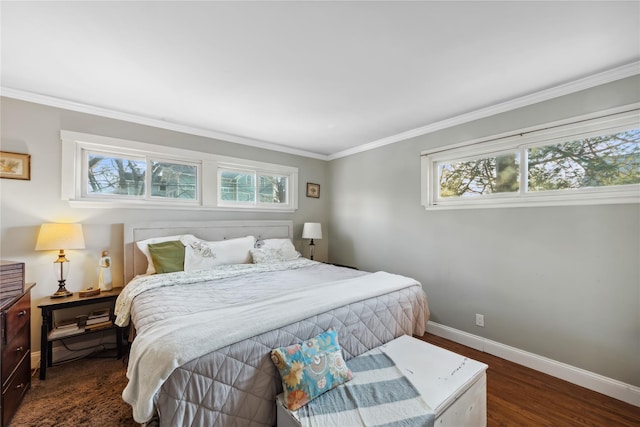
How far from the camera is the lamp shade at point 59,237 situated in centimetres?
220

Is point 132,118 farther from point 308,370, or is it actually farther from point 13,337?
point 308,370

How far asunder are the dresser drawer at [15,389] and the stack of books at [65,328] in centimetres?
22

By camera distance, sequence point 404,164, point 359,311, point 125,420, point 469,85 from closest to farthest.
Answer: point 125,420 < point 359,311 < point 469,85 < point 404,164

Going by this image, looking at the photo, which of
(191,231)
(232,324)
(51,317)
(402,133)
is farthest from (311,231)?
(51,317)

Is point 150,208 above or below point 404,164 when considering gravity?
below

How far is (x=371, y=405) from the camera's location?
126cm

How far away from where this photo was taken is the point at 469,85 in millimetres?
2180

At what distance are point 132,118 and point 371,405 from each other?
3.33m

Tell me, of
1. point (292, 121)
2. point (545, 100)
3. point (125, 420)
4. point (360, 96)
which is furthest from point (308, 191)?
point (125, 420)

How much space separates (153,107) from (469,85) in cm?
293

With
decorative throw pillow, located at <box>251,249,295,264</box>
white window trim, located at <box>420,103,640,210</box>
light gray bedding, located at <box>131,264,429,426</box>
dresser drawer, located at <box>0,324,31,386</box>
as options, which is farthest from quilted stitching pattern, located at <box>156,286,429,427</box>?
white window trim, located at <box>420,103,640,210</box>

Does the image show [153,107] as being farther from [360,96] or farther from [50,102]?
[360,96]

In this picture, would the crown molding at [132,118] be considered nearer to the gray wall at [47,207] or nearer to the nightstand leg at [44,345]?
the gray wall at [47,207]

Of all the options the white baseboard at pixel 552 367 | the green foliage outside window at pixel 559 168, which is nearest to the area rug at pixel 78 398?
the white baseboard at pixel 552 367
